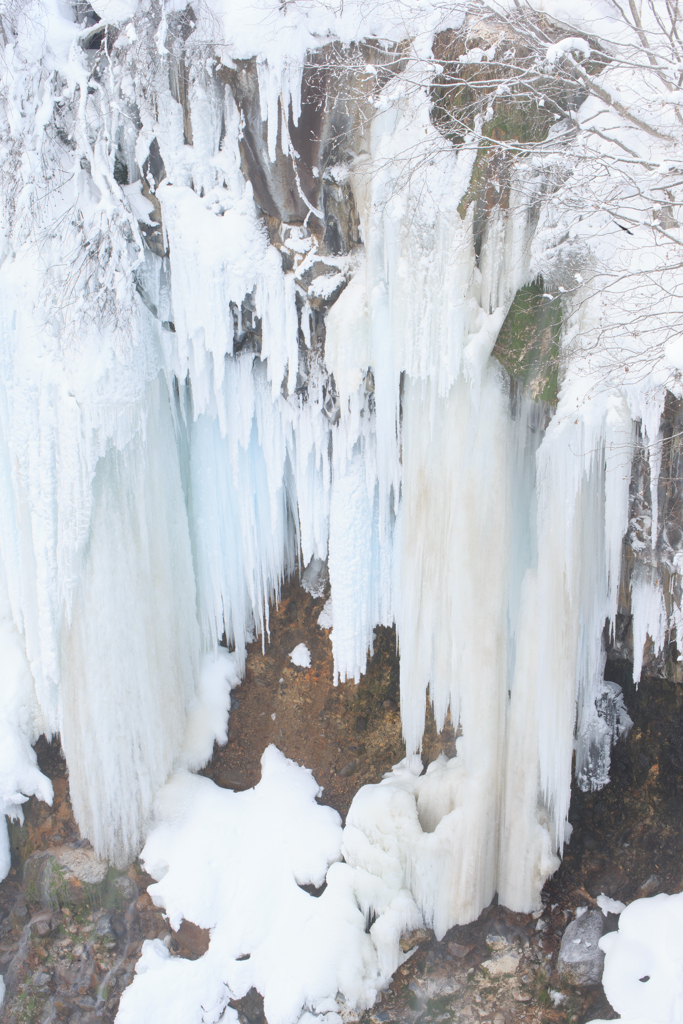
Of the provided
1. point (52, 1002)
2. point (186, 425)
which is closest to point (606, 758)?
point (186, 425)

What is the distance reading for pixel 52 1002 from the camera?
5.55 m

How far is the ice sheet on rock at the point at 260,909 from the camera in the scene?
5.13 m

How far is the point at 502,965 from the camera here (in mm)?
5219

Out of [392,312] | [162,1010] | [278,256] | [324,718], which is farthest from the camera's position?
Result: [324,718]

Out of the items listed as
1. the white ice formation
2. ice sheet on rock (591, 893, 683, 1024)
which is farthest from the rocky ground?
the white ice formation

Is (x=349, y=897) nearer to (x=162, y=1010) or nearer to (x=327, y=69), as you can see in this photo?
(x=162, y=1010)

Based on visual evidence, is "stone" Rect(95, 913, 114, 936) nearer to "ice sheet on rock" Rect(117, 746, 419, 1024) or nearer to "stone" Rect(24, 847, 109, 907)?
"stone" Rect(24, 847, 109, 907)

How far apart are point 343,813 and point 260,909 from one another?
1039mm

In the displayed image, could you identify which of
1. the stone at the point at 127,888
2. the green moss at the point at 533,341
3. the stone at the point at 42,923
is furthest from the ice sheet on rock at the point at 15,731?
the green moss at the point at 533,341

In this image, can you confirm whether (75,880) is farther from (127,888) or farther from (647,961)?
(647,961)

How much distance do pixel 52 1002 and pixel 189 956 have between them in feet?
3.74

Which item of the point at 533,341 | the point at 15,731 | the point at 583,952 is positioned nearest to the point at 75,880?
the point at 15,731

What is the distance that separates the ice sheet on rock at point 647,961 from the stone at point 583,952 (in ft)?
0.23

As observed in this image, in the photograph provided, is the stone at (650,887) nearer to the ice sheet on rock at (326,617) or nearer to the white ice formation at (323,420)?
the white ice formation at (323,420)
